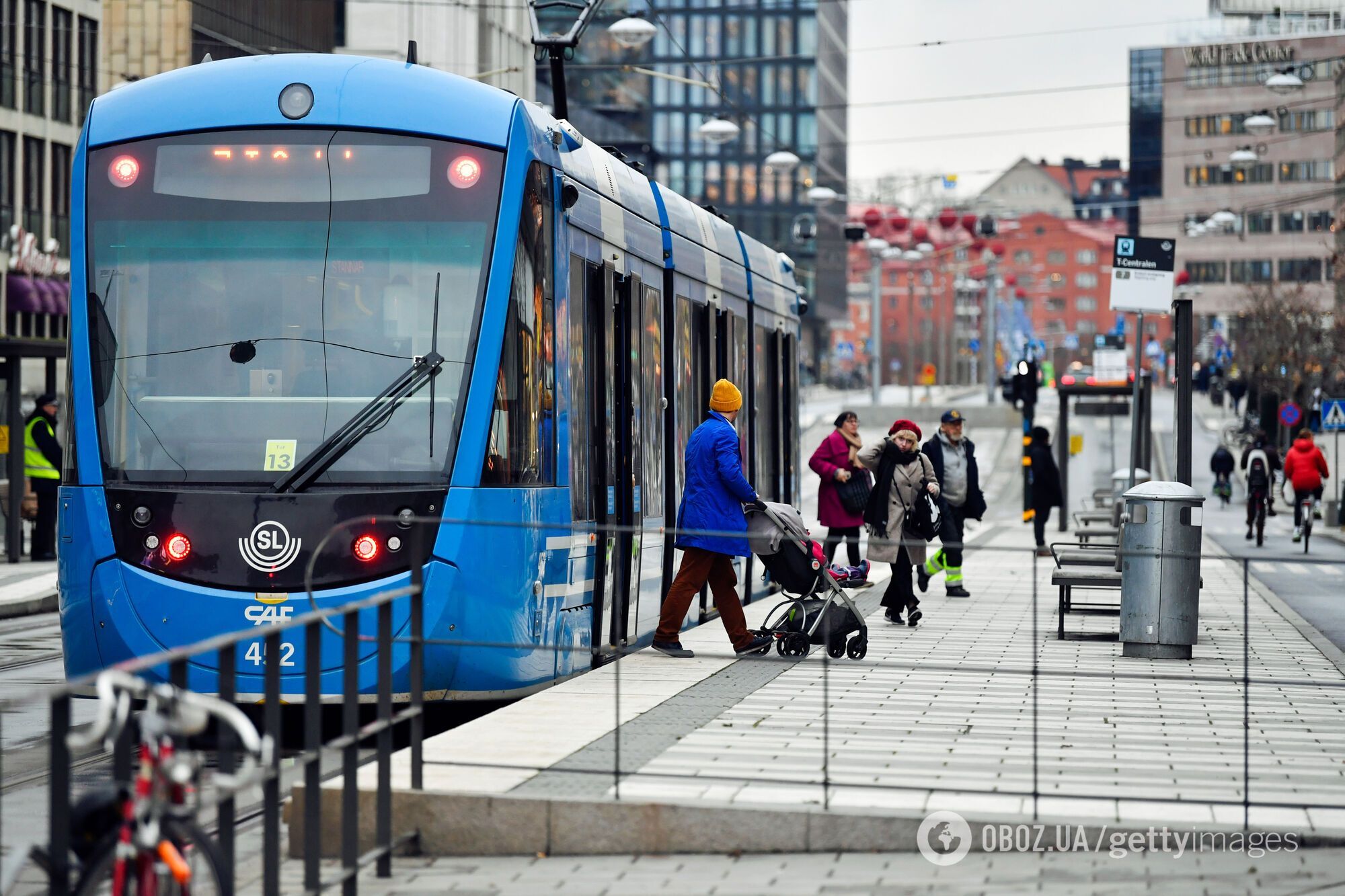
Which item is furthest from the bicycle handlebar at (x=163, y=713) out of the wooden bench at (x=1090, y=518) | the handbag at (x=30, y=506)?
the wooden bench at (x=1090, y=518)

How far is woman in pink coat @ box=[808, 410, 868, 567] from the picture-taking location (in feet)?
→ 61.5

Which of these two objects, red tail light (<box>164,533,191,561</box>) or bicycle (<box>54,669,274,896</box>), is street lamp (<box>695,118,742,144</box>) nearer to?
red tail light (<box>164,533,191,561</box>)

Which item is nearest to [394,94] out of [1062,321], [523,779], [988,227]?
[523,779]

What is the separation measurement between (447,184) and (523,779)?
350 centimetres

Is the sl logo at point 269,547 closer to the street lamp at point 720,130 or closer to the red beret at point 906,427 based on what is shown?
the red beret at point 906,427

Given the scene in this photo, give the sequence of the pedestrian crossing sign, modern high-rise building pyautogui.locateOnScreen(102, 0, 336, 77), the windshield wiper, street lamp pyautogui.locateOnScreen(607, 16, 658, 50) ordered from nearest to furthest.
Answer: the windshield wiper
street lamp pyautogui.locateOnScreen(607, 16, 658, 50)
the pedestrian crossing sign
modern high-rise building pyautogui.locateOnScreen(102, 0, 336, 77)

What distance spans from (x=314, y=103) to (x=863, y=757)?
176 inches

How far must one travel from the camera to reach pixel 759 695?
9164 mm

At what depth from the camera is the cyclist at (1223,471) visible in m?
50.8

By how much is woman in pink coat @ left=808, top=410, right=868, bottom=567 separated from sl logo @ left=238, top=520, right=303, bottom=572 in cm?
917

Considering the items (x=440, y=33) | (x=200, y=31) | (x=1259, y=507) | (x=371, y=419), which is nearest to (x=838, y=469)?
(x=371, y=419)

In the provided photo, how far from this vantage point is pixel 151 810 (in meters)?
5.03

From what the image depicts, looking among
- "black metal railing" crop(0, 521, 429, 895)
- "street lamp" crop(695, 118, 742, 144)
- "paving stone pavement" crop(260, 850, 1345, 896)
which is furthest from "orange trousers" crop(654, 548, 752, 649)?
"street lamp" crop(695, 118, 742, 144)

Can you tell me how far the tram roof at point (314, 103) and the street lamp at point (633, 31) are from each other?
14.4m
